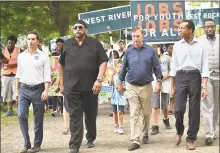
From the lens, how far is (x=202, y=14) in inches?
468

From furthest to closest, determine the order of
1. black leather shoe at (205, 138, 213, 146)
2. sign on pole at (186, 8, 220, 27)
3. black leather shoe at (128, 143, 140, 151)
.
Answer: sign on pole at (186, 8, 220, 27), black leather shoe at (205, 138, 213, 146), black leather shoe at (128, 143, 140, 151)

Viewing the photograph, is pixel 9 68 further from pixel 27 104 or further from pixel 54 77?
pixel 27 104

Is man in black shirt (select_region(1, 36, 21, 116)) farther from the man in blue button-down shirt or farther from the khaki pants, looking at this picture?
the khaki pants

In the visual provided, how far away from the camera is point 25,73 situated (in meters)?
7.43

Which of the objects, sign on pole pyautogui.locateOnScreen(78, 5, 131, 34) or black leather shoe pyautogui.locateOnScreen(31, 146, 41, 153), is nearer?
black leather shoe pyautogui.locateOnScreen(31, 146, 41, 153)

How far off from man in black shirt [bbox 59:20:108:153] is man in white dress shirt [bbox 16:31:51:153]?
0.46 meters

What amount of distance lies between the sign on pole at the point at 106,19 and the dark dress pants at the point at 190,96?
3.74 metres

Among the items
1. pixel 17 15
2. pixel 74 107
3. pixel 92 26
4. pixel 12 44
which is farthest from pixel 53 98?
pixel 17 15

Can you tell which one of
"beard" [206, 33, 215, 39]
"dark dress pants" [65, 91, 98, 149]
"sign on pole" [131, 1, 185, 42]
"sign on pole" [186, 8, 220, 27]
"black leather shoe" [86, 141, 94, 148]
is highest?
"sign on pole" [186, 8, 220, 27]

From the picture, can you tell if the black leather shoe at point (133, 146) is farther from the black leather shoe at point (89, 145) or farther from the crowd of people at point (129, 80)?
the black leather shoe at point (89, 145)

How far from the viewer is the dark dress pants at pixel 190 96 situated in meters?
7.21

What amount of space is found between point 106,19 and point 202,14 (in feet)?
9.08

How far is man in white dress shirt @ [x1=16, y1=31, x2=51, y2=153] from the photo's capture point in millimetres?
7398

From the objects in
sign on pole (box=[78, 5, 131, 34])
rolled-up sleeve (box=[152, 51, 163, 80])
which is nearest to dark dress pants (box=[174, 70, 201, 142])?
rolled-up sleeve (box=[152, 51, 163, 80])
